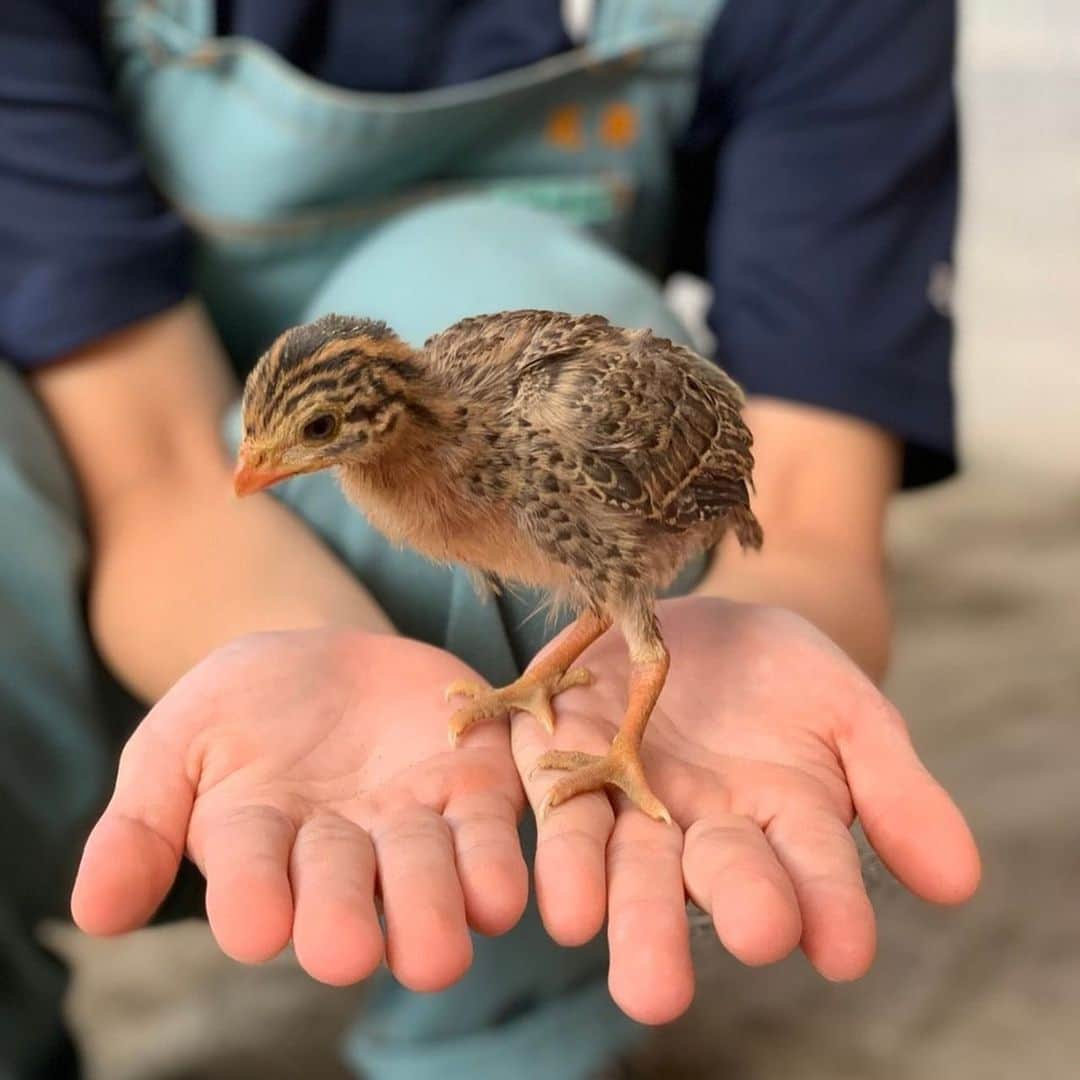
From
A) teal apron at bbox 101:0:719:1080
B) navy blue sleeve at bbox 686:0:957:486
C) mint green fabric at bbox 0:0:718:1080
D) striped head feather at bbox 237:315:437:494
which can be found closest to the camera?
striped head feather at bbox 237:315:437:494

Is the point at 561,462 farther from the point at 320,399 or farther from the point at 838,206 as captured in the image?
the point at 838,206

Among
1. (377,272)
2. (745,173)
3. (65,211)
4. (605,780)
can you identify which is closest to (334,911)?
(605,780)

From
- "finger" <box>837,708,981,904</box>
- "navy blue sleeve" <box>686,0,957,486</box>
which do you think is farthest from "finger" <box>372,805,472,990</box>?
"navy blue sleeve" <box>686,0,957,486</box>

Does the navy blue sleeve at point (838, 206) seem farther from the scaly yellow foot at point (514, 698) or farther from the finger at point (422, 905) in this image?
the finger at point (422, 905)

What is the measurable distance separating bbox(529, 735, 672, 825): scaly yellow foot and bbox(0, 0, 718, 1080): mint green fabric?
7 centimetres

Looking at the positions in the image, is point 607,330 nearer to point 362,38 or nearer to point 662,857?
point 662,857

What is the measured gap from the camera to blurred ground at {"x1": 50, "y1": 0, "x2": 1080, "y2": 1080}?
1.04 m

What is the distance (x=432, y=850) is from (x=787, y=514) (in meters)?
0.41

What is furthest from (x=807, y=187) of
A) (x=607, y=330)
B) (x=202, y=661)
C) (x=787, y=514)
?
(x=202, y=661)

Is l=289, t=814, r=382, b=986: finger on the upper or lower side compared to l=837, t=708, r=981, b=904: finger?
upper

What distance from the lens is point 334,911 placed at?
1.84ft

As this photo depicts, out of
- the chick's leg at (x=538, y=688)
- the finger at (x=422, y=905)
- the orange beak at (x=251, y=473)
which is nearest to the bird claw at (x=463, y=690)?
the chick's leg at (x=538, y=688)

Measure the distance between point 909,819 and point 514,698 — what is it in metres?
0.21

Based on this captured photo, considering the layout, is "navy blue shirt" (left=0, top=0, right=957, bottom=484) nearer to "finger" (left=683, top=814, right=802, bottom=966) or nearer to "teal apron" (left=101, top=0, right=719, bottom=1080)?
"teal apron" (left=101, top=0, right=719, bottom=1080)
